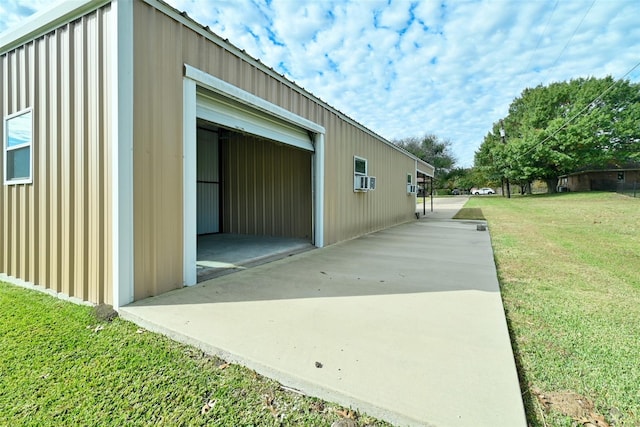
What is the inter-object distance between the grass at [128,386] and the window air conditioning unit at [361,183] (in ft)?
19.4

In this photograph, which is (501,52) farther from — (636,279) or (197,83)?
(197,83)

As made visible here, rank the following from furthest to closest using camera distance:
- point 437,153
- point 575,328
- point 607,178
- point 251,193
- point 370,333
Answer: point 437,153 < point 607,178 < point 251,193 < point 575,328 < point 370,333

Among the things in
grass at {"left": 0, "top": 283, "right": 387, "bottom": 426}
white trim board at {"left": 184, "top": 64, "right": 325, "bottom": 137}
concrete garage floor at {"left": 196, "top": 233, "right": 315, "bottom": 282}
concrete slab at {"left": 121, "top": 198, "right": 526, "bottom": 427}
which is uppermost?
white trim board at {"left": 184, "top": 64, "right": 325, "bottom": 137}

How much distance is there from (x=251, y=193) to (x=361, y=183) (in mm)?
2934

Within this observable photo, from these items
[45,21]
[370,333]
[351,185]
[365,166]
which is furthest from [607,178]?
[45,21]

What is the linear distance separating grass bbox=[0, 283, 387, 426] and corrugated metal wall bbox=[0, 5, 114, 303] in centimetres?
71

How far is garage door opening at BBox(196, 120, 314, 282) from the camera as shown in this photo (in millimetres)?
7027

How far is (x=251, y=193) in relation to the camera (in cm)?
780

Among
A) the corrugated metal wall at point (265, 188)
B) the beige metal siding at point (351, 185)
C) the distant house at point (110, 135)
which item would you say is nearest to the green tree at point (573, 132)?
the beige metal siding at point (351, 185)

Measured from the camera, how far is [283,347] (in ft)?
6.45

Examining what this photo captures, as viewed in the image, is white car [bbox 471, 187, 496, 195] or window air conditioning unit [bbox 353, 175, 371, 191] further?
white car [bbox 471, 187, 496, 195]

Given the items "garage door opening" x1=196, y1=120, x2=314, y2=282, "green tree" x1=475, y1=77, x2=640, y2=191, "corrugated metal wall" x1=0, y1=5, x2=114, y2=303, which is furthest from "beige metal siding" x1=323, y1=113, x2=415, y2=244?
"green tree" x1=475, y1=77, x2=640, y2=191

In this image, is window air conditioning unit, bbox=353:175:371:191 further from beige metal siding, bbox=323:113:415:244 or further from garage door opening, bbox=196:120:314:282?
garage door opening, bbox=196:120:314:282

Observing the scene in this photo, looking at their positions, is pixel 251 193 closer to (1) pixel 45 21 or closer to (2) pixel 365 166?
(2) pixel 365 166
